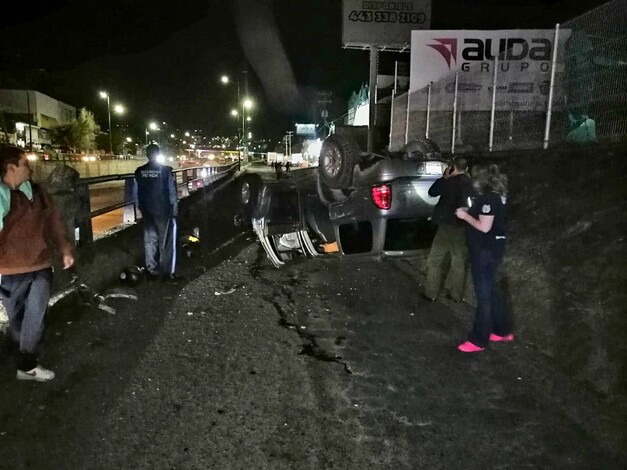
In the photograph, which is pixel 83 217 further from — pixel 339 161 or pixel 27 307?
pixel 339 161

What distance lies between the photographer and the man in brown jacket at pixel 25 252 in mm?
3877

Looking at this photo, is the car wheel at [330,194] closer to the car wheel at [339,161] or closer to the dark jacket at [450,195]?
the car wheel at [339,161]

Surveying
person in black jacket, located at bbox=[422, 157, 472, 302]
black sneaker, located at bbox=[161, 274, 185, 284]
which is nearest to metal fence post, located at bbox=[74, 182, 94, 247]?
black sneaker, located at bbox=[161, 274, 185, 284]

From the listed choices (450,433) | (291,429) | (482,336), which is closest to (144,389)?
(291,429)

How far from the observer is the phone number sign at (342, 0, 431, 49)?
26.6 meters

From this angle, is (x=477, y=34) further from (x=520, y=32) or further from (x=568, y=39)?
(x=568, y=39)

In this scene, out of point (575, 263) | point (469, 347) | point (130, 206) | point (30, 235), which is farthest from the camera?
point (130, 206)

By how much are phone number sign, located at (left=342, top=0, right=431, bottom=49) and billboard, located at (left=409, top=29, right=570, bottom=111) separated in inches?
233

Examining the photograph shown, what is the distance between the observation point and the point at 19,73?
7706cm

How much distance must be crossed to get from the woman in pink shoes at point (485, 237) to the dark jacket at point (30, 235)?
3305 mm

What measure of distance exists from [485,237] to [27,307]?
3.66m

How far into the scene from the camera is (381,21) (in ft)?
87.6

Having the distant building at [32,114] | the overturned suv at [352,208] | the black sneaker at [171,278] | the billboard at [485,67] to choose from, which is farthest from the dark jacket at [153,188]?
the distant building at [32,114]

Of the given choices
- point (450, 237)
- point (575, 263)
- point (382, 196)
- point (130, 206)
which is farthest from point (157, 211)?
point (575, 263)
